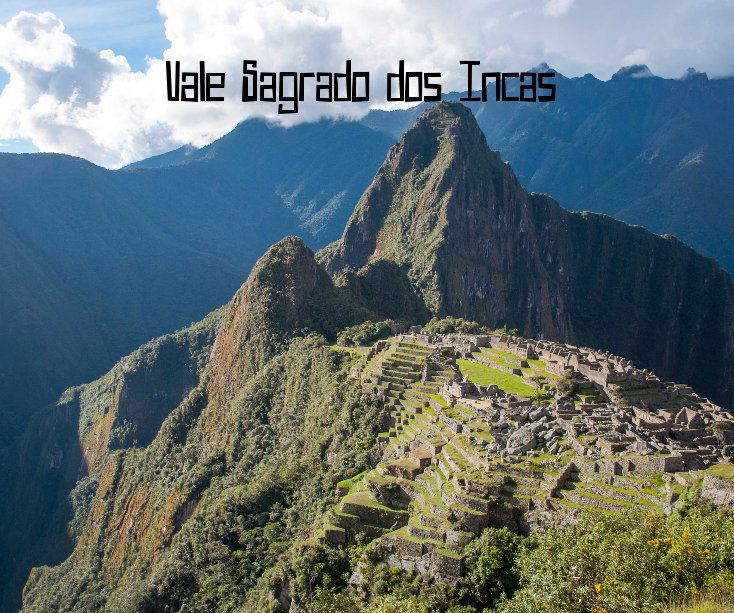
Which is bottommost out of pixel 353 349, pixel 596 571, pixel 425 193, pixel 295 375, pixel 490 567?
pixel 295 375

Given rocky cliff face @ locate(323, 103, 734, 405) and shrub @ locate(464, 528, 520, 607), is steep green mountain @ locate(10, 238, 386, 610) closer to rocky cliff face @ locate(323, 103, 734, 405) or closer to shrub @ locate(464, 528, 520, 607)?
shrub @ locate(464, 528, 520, 607)

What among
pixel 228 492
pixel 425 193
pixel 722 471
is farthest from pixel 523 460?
pixel 425 193

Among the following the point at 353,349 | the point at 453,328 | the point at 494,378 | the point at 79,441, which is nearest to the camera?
the point at 494,378

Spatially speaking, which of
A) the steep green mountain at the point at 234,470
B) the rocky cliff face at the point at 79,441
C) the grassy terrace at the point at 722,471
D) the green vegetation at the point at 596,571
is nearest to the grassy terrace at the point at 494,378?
the steep green mountain at the point at 234,470

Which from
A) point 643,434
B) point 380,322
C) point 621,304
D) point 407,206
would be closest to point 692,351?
point 621,304

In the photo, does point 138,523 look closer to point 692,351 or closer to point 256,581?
point 256,581

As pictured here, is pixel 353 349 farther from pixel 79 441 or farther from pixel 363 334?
pixel 79 441

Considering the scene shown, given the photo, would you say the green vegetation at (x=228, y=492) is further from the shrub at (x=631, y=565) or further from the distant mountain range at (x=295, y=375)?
the shrub at (x=631, y=565)
